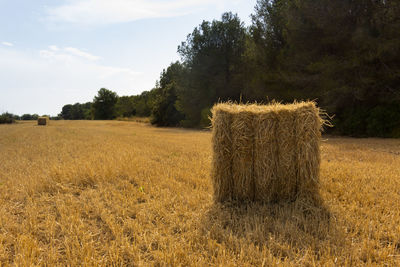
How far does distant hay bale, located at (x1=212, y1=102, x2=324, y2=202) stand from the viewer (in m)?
3.44

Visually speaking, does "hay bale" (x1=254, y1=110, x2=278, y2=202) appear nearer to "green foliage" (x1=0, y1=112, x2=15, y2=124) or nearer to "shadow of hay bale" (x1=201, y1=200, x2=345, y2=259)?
"shadow of hay bale" (x1=201, y1=200, x2=345, y2=259)

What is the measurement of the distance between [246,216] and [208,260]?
38.2 inches

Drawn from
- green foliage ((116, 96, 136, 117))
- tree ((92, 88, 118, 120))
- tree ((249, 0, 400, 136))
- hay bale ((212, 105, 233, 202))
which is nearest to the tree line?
tree ((249, 0, 400, 136))

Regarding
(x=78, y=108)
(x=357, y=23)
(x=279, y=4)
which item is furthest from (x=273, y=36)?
(x=78, y=108)

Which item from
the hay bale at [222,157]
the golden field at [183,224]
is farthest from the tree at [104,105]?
the hay bale at [222,157]

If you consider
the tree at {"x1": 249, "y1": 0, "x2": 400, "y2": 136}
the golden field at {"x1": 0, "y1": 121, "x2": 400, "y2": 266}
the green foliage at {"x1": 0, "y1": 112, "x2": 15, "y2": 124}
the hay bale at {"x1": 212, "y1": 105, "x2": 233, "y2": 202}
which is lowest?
the golden field at {"x1": 0, "y1": 121, "x2": 400, "y2": 266}

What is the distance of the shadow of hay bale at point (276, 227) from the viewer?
2389 mm

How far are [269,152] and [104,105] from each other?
6629 centimetres

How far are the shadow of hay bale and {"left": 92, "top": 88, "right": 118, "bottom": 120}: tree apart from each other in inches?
2580

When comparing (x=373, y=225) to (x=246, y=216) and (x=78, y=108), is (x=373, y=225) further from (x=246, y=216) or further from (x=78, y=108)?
(x=78, y=108)

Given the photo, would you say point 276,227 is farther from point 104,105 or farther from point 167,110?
point 104,105

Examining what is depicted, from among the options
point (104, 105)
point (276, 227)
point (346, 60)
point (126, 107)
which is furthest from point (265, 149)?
point (104, 105)

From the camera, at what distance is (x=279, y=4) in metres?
17.7

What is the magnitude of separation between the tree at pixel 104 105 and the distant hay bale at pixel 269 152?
65056mm
